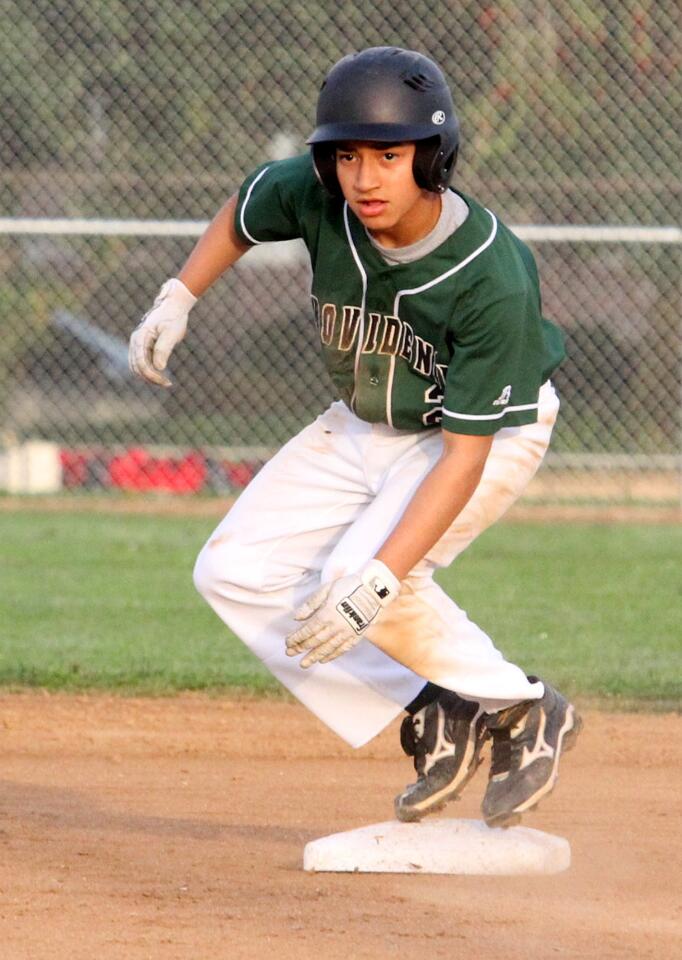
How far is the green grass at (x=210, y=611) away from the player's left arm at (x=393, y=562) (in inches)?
97.2

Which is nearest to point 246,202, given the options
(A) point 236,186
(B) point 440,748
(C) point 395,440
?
(C) point 395,440

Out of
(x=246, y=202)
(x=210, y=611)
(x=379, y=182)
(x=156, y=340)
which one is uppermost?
(x=379, y=182)

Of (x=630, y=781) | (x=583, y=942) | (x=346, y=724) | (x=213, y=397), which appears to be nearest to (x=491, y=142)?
(x=213, y=397)

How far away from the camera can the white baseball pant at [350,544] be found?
343 centimetres

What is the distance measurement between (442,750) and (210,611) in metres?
3.45

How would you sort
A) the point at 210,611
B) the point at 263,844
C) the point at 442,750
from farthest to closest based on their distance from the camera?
1. the point at 210,611
2. the point at 263,844
3. the point at 442,750

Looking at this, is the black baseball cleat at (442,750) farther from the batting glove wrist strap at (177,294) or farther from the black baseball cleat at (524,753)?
the batting glove wrist strap at (177,294)

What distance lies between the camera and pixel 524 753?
3586mm

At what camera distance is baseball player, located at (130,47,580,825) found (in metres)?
3.16

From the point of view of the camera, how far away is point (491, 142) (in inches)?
403

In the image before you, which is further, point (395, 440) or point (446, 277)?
point (395, 440)

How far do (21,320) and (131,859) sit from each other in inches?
293

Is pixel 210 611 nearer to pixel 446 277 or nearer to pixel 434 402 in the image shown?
pixel 434 402

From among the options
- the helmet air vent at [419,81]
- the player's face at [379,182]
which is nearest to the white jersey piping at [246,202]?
the player's face at [379,182]
